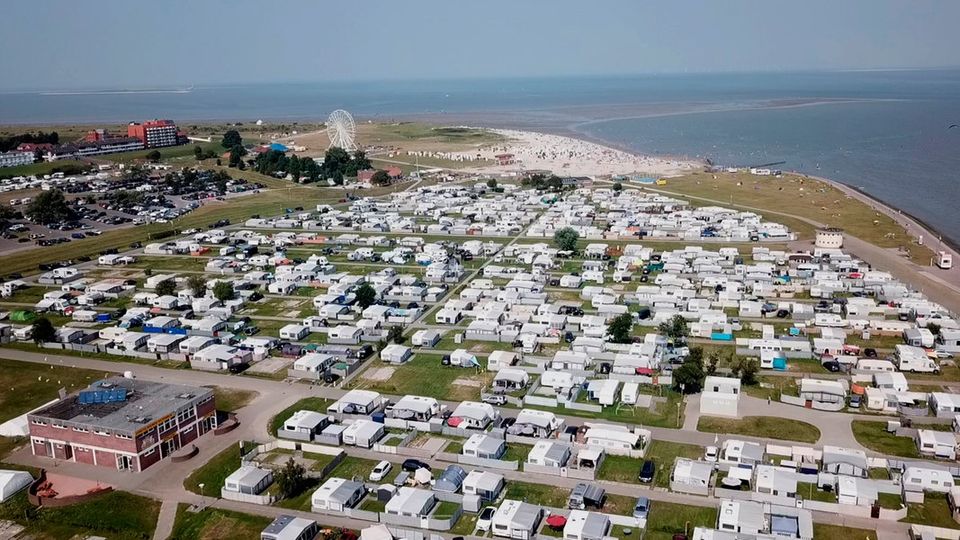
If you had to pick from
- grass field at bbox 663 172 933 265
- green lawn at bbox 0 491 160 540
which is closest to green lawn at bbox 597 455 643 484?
green lawn at bbox 0 491 160 540

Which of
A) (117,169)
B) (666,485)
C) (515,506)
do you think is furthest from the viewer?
(117,169)

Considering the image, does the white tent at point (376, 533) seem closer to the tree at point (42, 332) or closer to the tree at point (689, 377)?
the tree at point (689, 377)

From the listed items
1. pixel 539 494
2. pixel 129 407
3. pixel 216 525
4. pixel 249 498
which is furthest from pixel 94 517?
pixel 539 494

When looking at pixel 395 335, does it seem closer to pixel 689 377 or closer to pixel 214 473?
pixel 214 473

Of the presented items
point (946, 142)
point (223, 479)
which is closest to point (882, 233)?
point (223, 479)

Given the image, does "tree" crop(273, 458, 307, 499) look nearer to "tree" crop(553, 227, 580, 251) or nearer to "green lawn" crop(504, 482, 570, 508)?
"green lawn" crop(504, 482, 570, 508)

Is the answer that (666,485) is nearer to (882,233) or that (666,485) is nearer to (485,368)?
(485,368)
